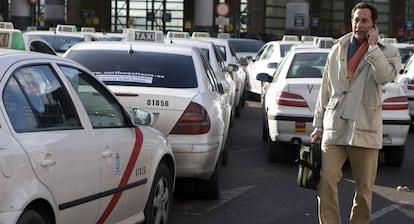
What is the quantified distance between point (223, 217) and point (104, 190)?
7.32 ft

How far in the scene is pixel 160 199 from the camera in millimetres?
5590

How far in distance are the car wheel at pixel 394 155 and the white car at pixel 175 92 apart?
2989 mm

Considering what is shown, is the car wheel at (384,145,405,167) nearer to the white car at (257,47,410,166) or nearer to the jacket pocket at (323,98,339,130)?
the white car at (257,47,410,166)

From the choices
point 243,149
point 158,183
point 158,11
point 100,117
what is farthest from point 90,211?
point 158,11

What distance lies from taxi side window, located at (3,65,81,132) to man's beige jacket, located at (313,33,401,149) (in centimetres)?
191

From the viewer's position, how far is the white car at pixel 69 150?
3574mm

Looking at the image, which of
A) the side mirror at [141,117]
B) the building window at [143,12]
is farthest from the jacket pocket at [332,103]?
the building window at [143,12]

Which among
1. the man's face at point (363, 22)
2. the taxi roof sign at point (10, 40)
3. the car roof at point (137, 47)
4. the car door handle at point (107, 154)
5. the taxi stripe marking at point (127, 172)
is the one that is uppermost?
the man's face at point (363, 22)

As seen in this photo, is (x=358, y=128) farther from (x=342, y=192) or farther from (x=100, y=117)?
(x=342, y=192)

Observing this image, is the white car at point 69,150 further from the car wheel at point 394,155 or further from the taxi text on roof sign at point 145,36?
the car wheel at point 394,155

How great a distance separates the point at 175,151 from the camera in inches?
248

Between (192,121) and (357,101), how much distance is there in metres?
1.77

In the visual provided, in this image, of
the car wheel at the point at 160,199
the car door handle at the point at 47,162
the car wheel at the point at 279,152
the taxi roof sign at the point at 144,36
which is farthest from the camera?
the car wheel at the point at 279,152

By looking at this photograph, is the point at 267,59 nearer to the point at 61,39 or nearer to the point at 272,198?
the point at 61,39
